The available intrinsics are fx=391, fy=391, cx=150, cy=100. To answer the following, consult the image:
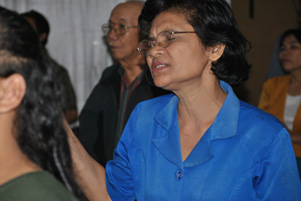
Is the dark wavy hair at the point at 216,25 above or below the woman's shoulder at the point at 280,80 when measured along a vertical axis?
above

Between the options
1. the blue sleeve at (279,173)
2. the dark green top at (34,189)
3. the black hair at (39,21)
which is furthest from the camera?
the black hair at (39,21)

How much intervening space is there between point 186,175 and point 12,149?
666mm

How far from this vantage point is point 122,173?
1544mm

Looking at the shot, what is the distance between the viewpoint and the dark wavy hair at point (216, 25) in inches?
59.4

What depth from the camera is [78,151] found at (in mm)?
1400

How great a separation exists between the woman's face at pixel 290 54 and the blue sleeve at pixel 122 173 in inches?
92.9

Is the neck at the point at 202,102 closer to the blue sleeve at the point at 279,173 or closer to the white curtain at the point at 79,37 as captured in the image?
the blue sleeve at the point at 279,173

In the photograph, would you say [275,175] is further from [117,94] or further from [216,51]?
[117,94]

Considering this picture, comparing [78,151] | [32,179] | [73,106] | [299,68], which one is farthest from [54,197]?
[299,68]

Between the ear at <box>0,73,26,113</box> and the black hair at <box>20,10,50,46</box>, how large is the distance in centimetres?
260

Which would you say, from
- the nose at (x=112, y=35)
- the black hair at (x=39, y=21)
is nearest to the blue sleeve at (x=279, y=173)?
the nose at (x=112, y=35)

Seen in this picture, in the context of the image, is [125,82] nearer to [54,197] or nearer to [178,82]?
[178,82]

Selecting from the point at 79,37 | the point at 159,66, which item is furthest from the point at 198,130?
the point at 79,37

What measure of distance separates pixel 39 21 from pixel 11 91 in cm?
270
